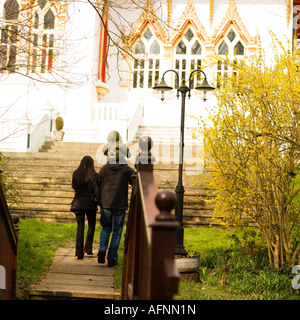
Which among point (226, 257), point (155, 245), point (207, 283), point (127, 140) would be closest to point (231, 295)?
point (207, 283)

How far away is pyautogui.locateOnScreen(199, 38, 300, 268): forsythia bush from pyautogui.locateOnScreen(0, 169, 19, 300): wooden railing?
10.7ft

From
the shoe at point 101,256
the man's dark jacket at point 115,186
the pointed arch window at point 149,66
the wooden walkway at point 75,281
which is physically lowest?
the wooden walkway at point 75,281

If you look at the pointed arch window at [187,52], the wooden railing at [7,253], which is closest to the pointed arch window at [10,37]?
the wooden railing at [7,253]

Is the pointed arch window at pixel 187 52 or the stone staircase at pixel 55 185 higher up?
the pointed arch window at pixel 187 52

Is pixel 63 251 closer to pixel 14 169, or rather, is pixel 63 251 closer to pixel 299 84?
pixel 299 84

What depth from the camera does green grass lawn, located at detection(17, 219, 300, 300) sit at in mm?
5738

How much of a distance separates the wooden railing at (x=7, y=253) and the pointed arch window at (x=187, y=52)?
620 inches

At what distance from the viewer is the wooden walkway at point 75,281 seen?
206 inches

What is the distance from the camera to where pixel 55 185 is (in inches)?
451

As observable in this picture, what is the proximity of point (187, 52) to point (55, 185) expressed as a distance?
10.4 m

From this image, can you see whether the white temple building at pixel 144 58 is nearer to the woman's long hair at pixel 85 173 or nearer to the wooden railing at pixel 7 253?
the woman's long hair at pixel 85 173

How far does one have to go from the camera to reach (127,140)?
15961 mm

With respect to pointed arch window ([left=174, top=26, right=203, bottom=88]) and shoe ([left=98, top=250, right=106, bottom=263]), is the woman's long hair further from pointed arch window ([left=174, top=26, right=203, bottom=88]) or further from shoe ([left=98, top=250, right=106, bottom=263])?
pointed arch window ([left=174, top=26, right=203, bottom=88])

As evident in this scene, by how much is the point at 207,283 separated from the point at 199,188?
5.28m
